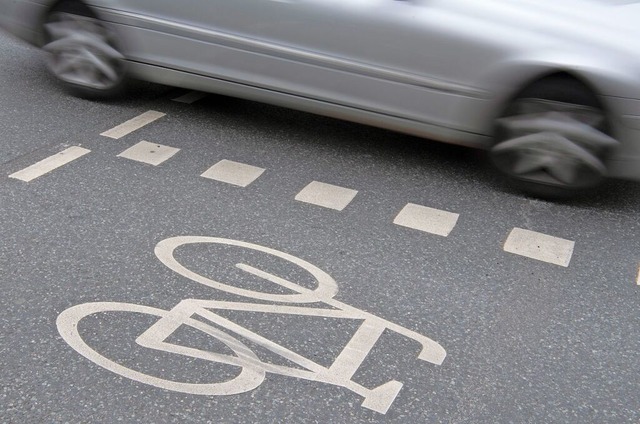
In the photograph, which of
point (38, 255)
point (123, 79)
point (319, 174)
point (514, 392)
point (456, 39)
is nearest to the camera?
point (514, 392)

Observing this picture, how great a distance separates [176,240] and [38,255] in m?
0.66

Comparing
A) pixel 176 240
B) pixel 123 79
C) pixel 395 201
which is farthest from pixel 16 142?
A: pixel 395 201

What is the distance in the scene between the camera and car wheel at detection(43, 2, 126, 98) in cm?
576

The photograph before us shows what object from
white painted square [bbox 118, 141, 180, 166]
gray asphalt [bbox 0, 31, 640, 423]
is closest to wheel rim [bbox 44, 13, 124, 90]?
gray asphalt [bbox 0, 31, 640, 423]

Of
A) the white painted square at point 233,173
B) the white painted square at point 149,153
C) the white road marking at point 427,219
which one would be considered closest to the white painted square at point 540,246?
the white road marking at point 427,219

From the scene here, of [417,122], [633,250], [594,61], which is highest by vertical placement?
[594,61]

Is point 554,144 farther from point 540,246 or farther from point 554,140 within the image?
point 540,246

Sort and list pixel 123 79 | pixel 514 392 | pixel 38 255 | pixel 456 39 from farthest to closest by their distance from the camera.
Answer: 1. pixel 123 79
2. pixel 456 39
3. pixel 38 255
4. pixel 514 392

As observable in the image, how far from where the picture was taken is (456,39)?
4727 mm

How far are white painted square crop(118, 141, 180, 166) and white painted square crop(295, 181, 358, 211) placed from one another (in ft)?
3.13

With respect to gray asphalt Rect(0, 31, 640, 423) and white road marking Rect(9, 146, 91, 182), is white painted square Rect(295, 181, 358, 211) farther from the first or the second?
white road marking Rect(9, 146, 91, 182)

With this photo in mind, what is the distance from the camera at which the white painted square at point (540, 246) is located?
4285 millimetres

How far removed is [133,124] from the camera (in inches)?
223

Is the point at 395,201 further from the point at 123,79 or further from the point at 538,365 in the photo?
the point at 123,79
